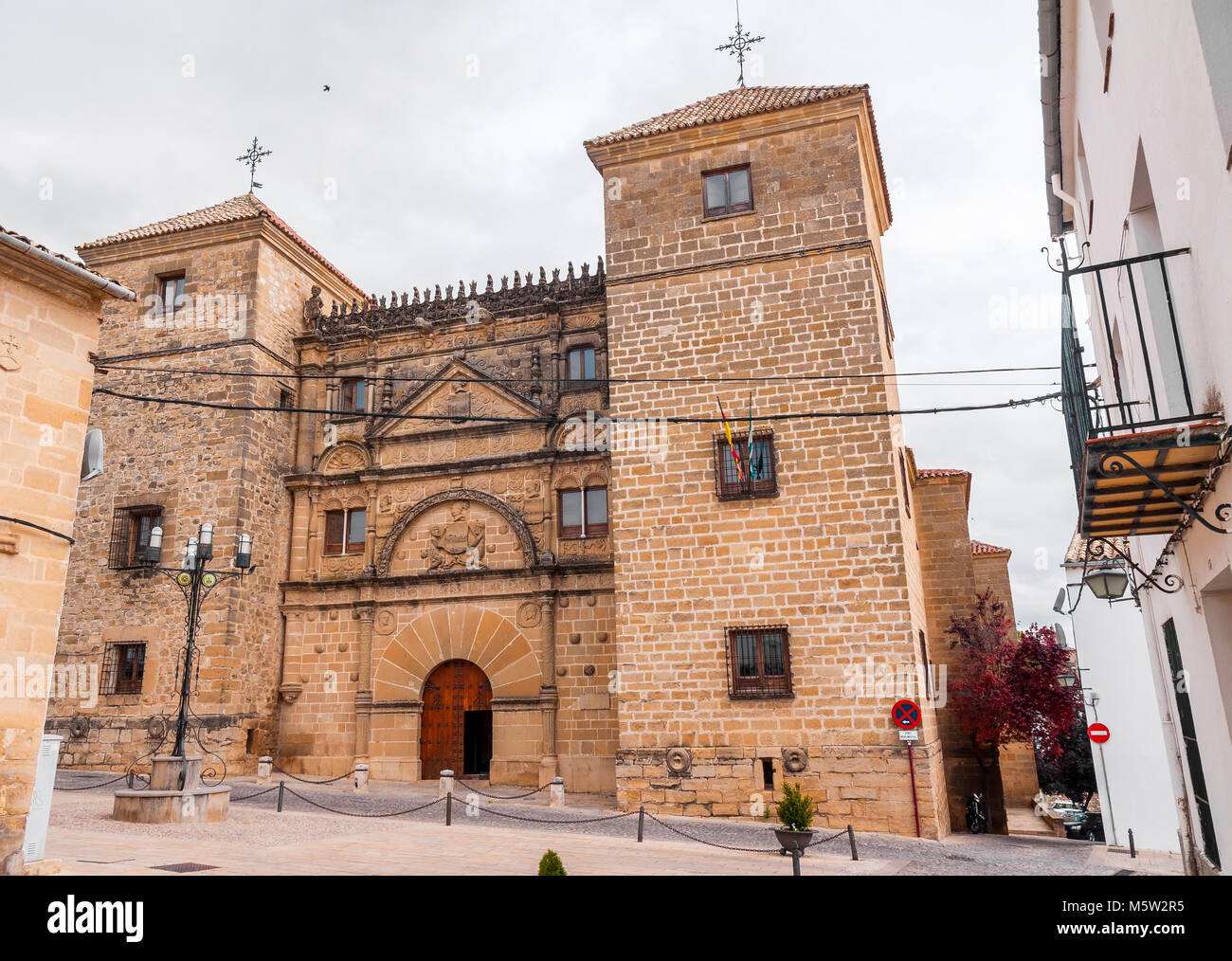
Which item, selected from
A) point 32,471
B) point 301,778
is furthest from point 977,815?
point 32,471

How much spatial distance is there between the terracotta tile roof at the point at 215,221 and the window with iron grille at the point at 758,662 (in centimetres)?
1330

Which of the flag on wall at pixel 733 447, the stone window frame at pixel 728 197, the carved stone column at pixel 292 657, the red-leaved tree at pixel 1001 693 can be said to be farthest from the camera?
the carved stone column at pixel 292 657

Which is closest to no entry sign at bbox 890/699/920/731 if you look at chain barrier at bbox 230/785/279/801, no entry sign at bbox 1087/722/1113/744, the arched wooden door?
the arched wooden door

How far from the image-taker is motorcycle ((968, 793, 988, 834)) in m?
15.3

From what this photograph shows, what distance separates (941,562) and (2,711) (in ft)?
50.1

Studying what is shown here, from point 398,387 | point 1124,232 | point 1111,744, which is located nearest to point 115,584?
point 398,387

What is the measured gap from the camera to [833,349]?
13.8m

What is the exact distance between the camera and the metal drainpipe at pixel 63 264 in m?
7.25

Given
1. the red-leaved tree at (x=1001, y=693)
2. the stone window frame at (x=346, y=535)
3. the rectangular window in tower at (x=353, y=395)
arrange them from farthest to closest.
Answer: the rectangular window in tower at (x=353, y=395)
the stone window frame at (x=346, y=535)
the red-leaved tree at (x=1001, y=693)

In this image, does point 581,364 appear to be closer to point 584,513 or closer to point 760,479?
point 584,513

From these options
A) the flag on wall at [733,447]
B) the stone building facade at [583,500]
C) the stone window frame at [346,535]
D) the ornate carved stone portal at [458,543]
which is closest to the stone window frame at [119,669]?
the stone building facade at [583,500]

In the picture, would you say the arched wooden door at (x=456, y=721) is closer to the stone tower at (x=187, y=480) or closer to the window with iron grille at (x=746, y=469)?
the stone tower at (x=187, y=480)

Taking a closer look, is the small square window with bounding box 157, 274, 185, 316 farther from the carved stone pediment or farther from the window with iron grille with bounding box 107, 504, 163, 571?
the carved stone pediment

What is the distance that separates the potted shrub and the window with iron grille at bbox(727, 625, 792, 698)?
3018mm
